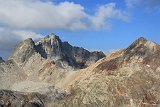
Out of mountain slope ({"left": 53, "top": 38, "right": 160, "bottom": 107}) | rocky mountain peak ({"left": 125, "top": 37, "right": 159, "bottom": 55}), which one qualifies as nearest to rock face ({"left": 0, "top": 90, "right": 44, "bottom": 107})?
mountain slope ({"left": 53, "top": 38, "right": 160, "bottom": 107})

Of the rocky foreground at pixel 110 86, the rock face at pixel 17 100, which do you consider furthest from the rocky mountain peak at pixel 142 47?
the rock face at pixel 17 100

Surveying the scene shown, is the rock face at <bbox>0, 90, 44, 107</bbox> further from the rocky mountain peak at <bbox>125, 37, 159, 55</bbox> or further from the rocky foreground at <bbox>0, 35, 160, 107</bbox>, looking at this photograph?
the rocky mountain peak at <bbox>125, 37, 159, 55</bbox>

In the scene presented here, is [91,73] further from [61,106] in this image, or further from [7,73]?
[7,73]

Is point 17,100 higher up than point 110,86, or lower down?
lower down

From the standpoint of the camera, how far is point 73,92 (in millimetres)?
163375

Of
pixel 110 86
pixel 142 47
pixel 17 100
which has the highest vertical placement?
pixel 142 47

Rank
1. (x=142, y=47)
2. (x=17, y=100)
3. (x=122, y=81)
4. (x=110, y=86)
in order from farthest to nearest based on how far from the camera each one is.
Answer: (x=142, y=47) < (x=122, y=81) < (x=110, y=86) < (x=17, y=100)

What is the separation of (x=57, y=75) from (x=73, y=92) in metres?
34.4

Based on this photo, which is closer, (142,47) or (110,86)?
(110,86)

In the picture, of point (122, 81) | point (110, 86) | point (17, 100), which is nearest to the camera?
point (17, 100)

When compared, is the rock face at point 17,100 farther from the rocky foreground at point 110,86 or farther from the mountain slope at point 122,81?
the mountain slope at point 122,81

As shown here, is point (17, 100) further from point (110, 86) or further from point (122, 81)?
point (122, 81)

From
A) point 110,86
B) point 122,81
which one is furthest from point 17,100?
point 122,81

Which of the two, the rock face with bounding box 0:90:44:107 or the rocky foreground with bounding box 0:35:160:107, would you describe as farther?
the rocky foreground with bounding box 0:35:160:107
